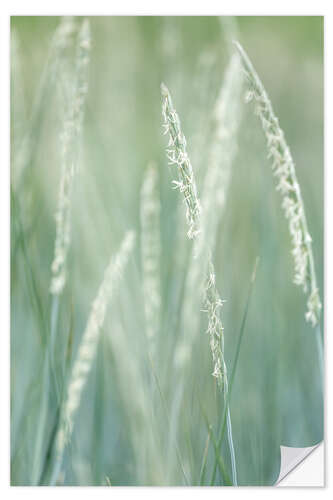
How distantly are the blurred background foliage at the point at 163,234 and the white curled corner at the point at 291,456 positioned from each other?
0.01 meters

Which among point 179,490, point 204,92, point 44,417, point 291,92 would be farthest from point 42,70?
→ point 179,490

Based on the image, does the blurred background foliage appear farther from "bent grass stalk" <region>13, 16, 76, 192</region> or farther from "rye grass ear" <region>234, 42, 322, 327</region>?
"rye grass ear" <region>234, 42, 322, 327</region>

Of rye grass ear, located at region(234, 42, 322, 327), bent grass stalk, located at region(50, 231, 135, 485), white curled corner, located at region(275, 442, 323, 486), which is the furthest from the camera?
white curled corner, located at region(275, 442, 323, 486)

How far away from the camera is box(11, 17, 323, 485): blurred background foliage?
1.08 m

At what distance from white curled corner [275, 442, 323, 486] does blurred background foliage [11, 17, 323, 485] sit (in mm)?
14

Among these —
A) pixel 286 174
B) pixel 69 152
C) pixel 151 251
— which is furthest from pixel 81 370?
pixel 286 174

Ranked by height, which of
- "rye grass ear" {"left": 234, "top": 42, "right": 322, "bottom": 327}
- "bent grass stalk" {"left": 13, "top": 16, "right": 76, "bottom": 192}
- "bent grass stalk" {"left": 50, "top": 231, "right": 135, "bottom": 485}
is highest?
"bent grass stalk" {"left": 13, "top": 16, "right": 76, "bottom": 192}

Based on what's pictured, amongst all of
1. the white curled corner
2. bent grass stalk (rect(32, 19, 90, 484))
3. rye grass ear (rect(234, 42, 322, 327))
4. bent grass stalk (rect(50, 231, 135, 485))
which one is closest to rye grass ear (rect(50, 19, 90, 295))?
bent grass stalk (rect(32, 19, 90, 484))

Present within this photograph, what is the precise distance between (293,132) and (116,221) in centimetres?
43

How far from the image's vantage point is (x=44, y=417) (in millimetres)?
1063

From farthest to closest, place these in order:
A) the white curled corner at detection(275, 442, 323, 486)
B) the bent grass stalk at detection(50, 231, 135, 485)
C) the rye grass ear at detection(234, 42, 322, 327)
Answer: the white curled corner at detection(275, 442, 323, 486), the bent grass stalk at detection(50, 231, 135, 485), the rye grass ear at detection(234, 42, 322, 327)

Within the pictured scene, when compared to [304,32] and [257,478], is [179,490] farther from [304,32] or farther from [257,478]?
[304,32]

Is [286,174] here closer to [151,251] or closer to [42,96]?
[151,251]

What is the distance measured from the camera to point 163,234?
1.14 metres
